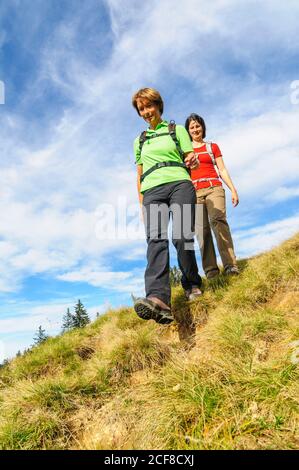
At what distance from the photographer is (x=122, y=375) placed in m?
4.87

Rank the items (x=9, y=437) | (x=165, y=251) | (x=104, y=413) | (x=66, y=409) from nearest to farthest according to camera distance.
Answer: (x=9, y=437)
(x=104, y=413)
(x=66, y=409)
(x=165, y=251)

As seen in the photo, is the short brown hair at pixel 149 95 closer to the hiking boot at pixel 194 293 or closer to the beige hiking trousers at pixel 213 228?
the beige hiking trousers at pixel 213 228

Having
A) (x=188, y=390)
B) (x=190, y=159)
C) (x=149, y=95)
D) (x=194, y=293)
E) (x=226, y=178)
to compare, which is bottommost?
(x=188, y=390)

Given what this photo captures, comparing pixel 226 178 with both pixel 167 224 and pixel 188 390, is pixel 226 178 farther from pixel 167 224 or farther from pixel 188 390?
pixel 188 390

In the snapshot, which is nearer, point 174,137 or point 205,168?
point 174,137

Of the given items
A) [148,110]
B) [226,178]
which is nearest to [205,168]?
[226,178]

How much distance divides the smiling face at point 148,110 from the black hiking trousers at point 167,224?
125 centimetres

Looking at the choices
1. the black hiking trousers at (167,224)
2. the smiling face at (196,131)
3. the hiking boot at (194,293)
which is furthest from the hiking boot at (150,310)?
the smiling face at (196,131)

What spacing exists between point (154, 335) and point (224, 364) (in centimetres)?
198

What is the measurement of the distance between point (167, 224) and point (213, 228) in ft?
8.78

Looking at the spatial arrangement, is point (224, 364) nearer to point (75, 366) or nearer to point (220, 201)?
point (75, 366)

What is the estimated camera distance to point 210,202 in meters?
8.21

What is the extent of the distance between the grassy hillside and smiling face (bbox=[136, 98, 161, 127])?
10.6 feet
